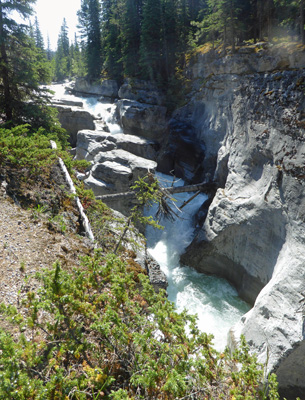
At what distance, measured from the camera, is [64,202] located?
7.21 meters

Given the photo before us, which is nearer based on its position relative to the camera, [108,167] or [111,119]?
[108,167]

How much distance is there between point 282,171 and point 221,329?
7626 mm

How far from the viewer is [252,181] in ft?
43.2

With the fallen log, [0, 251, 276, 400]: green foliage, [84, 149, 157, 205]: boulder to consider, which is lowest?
the fallen log

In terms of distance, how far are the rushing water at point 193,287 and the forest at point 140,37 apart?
930 cm

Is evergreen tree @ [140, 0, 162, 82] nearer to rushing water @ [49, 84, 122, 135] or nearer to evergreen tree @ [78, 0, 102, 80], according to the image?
rushing water @ [49, 84, 122, 135]

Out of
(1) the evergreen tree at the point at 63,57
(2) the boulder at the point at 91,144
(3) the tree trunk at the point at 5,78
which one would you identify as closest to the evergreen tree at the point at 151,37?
(2) the boulder at the point at 91,144

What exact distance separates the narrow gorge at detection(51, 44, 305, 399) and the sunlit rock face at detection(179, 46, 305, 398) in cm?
4

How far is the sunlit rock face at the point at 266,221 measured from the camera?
861 centimetres

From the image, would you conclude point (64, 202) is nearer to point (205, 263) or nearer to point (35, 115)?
point (35, 115)

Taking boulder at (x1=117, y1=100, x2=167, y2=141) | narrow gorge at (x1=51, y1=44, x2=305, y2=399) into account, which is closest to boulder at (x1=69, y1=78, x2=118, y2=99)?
boulder at (x1=117, y1=100, x2=167, y2=141)

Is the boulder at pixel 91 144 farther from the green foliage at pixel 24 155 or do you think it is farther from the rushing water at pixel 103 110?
the green foliage at pixel 24 155

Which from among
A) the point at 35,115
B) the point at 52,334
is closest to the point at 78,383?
the point at 52,334

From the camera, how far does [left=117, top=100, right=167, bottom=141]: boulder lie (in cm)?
2820
